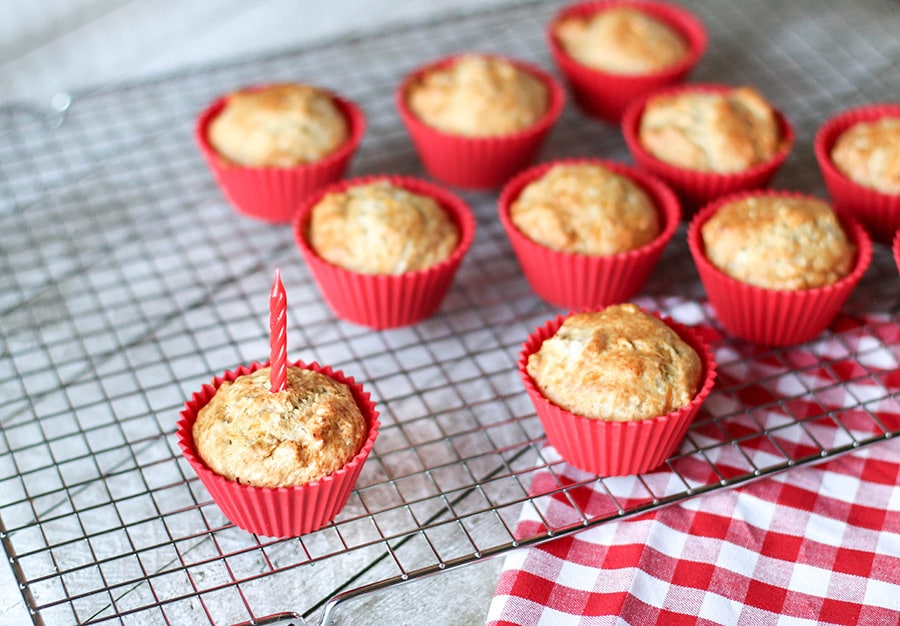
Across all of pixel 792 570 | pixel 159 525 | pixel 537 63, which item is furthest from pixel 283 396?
pixel 537 63

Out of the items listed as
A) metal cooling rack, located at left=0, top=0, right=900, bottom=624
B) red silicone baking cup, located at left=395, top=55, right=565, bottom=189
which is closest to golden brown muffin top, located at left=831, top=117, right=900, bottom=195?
metal cooling rack, located at left=0, top=0, right=900, bottom=624

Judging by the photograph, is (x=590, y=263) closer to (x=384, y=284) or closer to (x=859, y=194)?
(x=384, y=284)

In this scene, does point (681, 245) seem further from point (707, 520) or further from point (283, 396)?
point (283, 396)

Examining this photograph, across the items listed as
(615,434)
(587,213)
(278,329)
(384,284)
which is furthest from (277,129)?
(615,434)

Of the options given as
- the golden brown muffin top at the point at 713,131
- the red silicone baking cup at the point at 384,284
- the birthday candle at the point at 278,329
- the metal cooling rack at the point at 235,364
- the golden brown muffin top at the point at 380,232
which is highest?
the birthday candle at the point at 278,329

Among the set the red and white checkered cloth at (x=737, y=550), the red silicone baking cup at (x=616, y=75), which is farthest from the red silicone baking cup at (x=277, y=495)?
the red silicone baking cup at (x=616, y=75)

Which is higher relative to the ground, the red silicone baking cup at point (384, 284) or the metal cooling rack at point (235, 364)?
the red silicone baking cup at point (384, 284)

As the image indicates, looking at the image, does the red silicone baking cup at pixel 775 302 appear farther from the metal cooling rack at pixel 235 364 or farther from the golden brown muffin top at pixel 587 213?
the golden brown muffin top at pixel 587 213

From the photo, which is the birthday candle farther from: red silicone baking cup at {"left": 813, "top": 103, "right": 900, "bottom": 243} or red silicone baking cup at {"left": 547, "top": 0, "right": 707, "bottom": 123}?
red silicone baking cup at {"left": 547, "top": 0, "right": 707, "bottom": 123}
